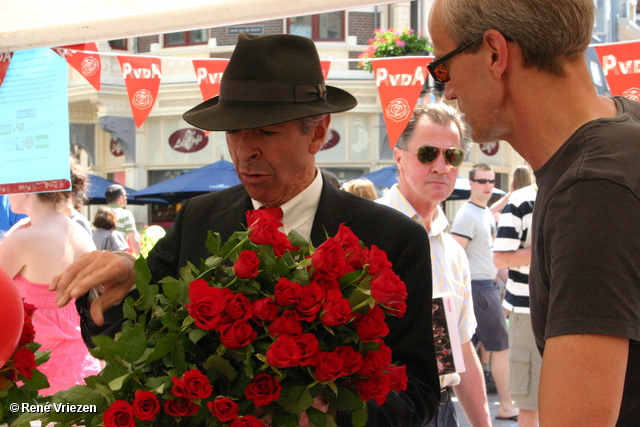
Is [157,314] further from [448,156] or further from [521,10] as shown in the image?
[448,156]

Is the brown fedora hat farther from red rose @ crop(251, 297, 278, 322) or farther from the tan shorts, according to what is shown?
the tan shorts

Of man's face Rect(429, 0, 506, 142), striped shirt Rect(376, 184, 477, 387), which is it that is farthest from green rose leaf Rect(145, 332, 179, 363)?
striped shirt Rect(376, 184, 477, 387)

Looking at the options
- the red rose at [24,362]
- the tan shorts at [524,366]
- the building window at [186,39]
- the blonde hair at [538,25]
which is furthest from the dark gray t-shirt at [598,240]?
the building window at [186,39]

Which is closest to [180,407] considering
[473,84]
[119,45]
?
[473,84]

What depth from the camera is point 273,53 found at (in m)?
1.71

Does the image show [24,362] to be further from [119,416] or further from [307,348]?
[307,348]

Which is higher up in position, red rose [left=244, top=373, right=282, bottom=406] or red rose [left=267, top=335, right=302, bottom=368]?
red rose [left=267, top=335, right=302, bottom=368]

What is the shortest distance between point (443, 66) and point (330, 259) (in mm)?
473

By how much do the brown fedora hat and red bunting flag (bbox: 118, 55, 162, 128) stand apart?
449 cm

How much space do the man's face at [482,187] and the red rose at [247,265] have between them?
519 centimetres

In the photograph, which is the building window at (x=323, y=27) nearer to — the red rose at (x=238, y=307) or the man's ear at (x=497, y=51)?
the man's ear at (x=497, y=51)

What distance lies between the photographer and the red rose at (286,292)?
44.7 inches

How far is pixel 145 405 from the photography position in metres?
1.12

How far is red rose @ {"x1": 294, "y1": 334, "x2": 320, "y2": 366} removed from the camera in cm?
110
